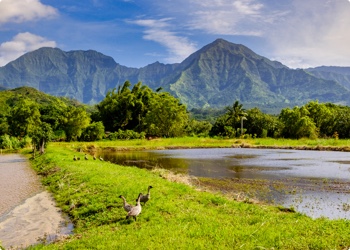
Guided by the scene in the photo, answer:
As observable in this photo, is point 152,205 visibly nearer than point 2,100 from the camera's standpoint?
Yes

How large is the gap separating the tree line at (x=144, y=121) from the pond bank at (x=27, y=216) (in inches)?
1703

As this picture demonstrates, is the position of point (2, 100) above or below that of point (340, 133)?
above

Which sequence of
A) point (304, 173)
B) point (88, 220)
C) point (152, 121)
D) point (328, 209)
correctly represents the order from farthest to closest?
1. point (152, 121)
2. point (304, 173)
3. point (328, 209)
4. point (88, 220)

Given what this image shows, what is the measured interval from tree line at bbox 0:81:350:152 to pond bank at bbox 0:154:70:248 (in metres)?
43.3

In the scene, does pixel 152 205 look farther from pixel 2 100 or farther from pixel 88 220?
pixel 2 100

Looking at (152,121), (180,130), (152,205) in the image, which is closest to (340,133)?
(180,130)

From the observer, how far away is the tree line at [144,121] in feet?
253

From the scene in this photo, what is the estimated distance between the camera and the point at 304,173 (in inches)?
1126

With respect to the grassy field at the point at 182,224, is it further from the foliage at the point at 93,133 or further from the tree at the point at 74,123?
the tree at the point at 74,123

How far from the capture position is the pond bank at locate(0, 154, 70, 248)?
502 inches

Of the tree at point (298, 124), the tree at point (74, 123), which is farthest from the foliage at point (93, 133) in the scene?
the tree at point (298, 124)

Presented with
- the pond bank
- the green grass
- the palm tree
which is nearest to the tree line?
the palm tree

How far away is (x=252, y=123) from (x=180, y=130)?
77.3 ft

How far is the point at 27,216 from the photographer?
15.9 metres
